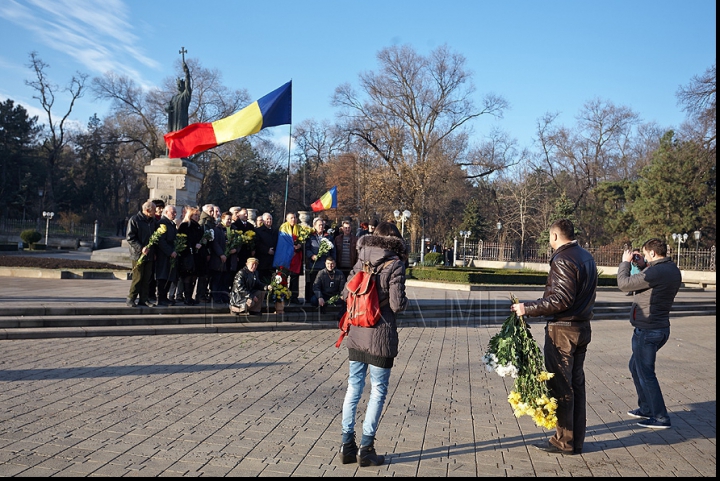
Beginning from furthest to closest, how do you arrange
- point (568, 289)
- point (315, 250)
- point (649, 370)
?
point (315, 250) → point (649, 370) → point (568, 289)

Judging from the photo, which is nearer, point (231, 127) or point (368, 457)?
point (368, 457)

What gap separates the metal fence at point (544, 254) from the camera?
41.7m

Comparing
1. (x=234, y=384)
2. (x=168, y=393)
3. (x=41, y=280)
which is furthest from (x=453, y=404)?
(x=41, y=280)

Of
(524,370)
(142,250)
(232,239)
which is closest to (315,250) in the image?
(232,239)

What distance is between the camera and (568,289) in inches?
209

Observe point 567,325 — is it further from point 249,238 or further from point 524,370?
point 249,238

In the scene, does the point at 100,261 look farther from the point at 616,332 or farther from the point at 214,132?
the point at 616,332

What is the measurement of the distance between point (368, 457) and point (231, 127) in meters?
9.25

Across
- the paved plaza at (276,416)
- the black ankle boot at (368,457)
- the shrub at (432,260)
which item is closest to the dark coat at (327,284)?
the paved plaza at (276,416)

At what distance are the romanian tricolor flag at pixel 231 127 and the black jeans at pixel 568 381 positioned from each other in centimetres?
867

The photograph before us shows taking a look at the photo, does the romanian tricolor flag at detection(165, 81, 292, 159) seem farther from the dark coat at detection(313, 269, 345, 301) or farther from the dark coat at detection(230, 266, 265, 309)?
the dark coat at detection(313, 269, 345, 301)

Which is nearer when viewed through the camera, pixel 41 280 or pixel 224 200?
pixel 41 280

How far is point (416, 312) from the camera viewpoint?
1515 cm

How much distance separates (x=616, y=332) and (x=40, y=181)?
5613 cm
